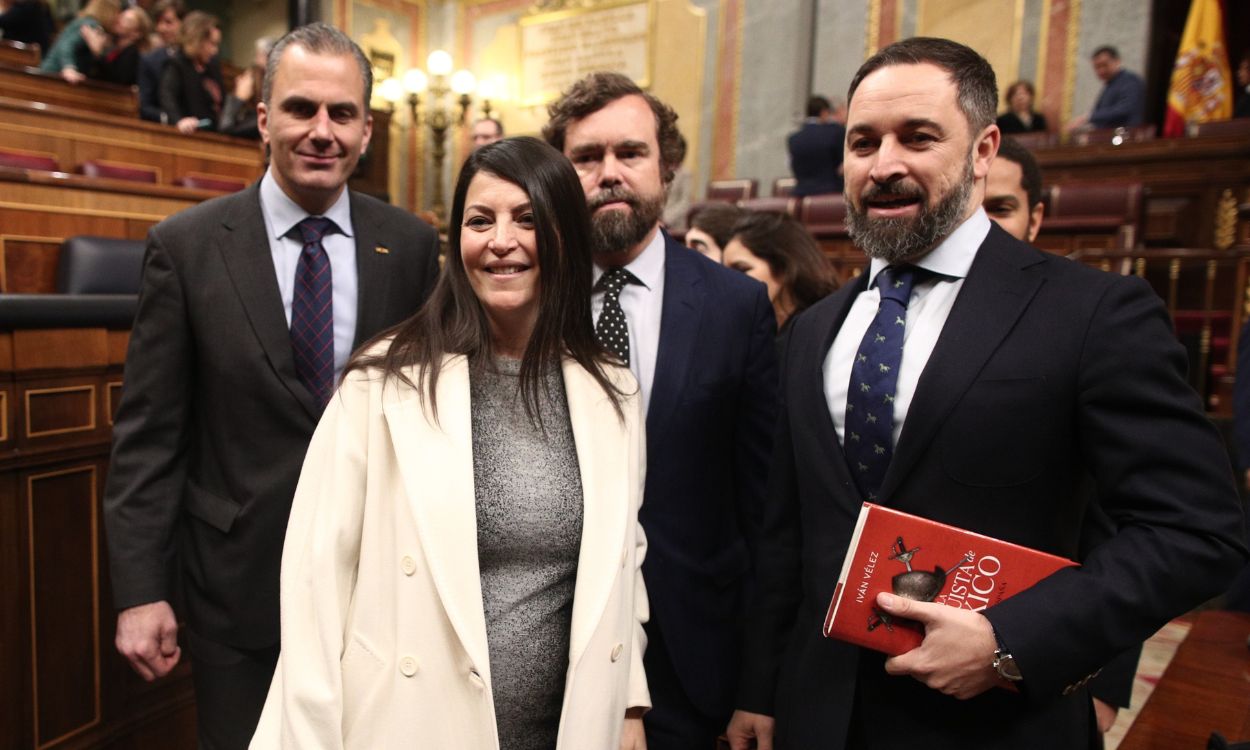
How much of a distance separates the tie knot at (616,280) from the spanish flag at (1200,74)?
7.76 meters

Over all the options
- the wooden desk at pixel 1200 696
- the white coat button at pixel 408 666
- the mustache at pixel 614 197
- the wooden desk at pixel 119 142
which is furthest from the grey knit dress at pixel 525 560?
the wooden desk at pixel 119 142

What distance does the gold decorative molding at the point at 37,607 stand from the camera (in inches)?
81.8

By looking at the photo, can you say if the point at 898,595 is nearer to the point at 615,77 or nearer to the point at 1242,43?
the point at 615,77

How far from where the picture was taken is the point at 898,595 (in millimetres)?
1111

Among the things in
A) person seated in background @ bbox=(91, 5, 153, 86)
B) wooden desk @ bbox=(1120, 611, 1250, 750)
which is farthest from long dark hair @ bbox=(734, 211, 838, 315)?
person seated in background @ bbox=(91, 5, 153, 86)

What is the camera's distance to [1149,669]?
134 inches

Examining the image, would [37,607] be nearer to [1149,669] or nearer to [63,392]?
[63,392]

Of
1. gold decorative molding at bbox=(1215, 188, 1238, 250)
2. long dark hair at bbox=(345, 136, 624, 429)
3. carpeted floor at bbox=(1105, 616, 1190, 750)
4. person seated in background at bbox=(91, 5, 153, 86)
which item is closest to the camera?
long dark hair at bbox=(345, 136, 624, 429)

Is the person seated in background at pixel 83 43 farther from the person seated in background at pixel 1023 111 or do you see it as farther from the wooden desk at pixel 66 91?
the person seated in background at pixel 1023 111

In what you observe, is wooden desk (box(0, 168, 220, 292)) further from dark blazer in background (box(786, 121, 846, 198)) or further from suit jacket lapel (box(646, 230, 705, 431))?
dark blazer in background (box(786, 121, 846, 198))

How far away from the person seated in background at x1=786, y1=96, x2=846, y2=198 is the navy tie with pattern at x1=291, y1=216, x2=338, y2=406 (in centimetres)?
631

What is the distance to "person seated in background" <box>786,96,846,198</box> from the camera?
745cm

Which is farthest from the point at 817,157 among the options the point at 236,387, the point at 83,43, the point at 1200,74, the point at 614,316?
the point at 236,387

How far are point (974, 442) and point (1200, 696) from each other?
1305mm
